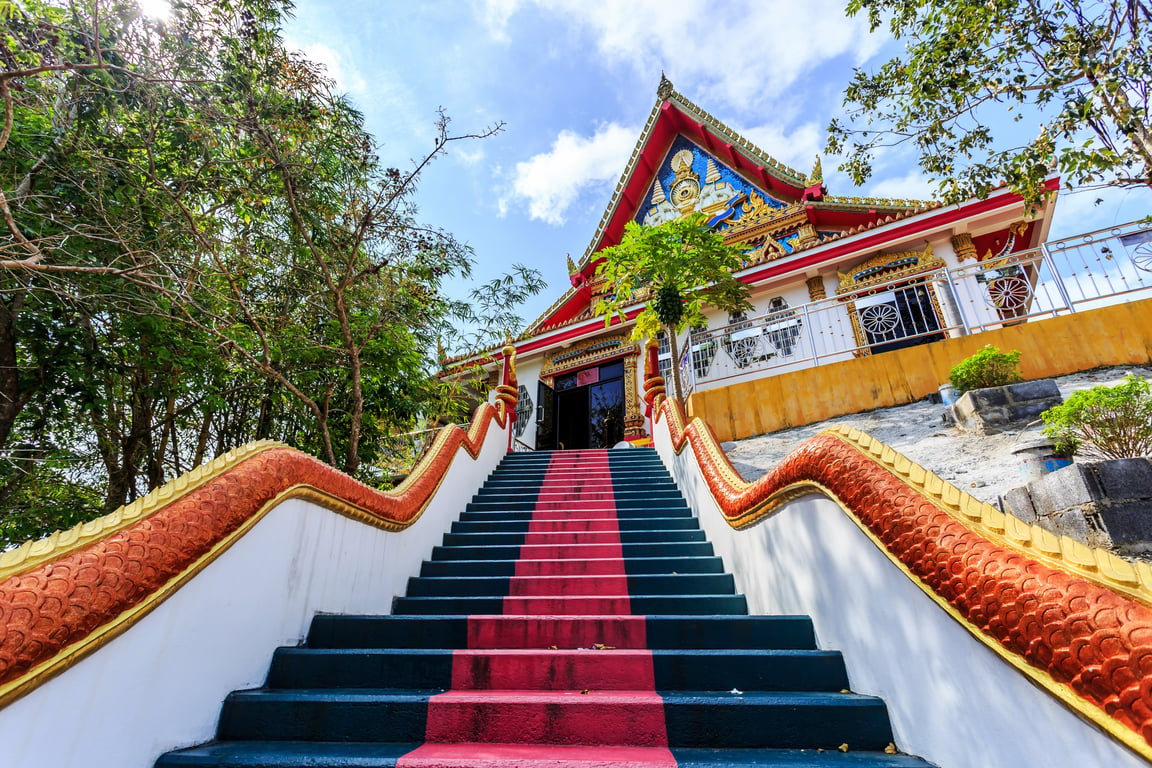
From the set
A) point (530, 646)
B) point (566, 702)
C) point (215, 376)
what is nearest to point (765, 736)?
point (566, 702)

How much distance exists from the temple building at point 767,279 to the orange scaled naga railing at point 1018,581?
14.6ft

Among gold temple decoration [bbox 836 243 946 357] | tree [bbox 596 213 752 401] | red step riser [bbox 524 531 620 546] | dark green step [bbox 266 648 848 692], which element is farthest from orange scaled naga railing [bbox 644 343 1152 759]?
gold temple decoration [bbox 836 243 946 357]

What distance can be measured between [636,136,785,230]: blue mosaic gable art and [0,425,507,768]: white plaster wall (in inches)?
393

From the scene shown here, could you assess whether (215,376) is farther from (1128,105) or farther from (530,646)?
(1128,105)

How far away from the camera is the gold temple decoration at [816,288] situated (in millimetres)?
8438

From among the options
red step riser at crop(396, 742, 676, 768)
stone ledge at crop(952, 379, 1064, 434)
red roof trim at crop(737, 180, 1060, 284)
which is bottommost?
red step riser at crop(396, 742, 676, 768)

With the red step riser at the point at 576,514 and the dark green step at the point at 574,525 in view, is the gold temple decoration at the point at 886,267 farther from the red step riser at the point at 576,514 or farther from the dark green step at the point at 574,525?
the red step riser at the point at 576,514

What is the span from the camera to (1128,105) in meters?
4.31

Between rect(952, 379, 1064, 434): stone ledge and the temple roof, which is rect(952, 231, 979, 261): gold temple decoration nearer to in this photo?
the temple roof

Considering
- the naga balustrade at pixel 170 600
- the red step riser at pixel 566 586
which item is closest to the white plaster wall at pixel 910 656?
the red step riser at pixel 566 586

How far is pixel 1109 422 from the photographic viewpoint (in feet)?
10.0

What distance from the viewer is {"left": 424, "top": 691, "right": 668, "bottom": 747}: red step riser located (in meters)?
1.72

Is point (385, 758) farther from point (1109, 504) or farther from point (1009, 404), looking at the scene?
point (1009, 404)

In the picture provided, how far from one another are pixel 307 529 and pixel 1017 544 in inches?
110
